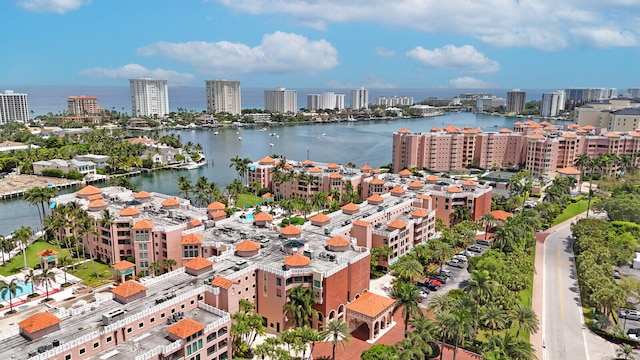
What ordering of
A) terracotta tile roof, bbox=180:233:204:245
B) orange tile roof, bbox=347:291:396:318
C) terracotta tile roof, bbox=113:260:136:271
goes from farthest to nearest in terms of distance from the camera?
terracotta tile roof, bbox=113:260:136:271
terracotta tile roof, bbox=180:233:204:245
orange tile roof, bbox=347:291:396:318

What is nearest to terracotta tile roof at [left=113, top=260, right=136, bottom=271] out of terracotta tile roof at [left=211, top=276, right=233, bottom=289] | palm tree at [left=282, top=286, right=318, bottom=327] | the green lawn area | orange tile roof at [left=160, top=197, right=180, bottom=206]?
orange tile roof at [left=160, top=197, right=180, bottom=206]

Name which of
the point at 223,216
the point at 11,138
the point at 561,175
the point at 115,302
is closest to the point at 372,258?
the point at 223,216

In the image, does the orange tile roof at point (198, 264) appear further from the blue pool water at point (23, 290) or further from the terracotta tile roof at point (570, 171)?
the terracotta tile roof at point (570, 171)

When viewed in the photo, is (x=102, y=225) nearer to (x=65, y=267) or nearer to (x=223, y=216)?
(x=65, y=267)

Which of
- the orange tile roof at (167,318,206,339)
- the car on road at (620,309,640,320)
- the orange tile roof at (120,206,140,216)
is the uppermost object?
the orange tile roof at (120,206,140,216)

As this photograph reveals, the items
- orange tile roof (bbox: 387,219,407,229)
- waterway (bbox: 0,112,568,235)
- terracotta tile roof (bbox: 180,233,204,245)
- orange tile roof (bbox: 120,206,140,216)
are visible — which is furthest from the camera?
waterway (bbox: 0,112,568,235)

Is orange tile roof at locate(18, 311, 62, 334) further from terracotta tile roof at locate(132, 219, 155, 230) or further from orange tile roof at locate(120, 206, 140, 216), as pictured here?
orange tile roof at locate(120, 206, 140, 216)
